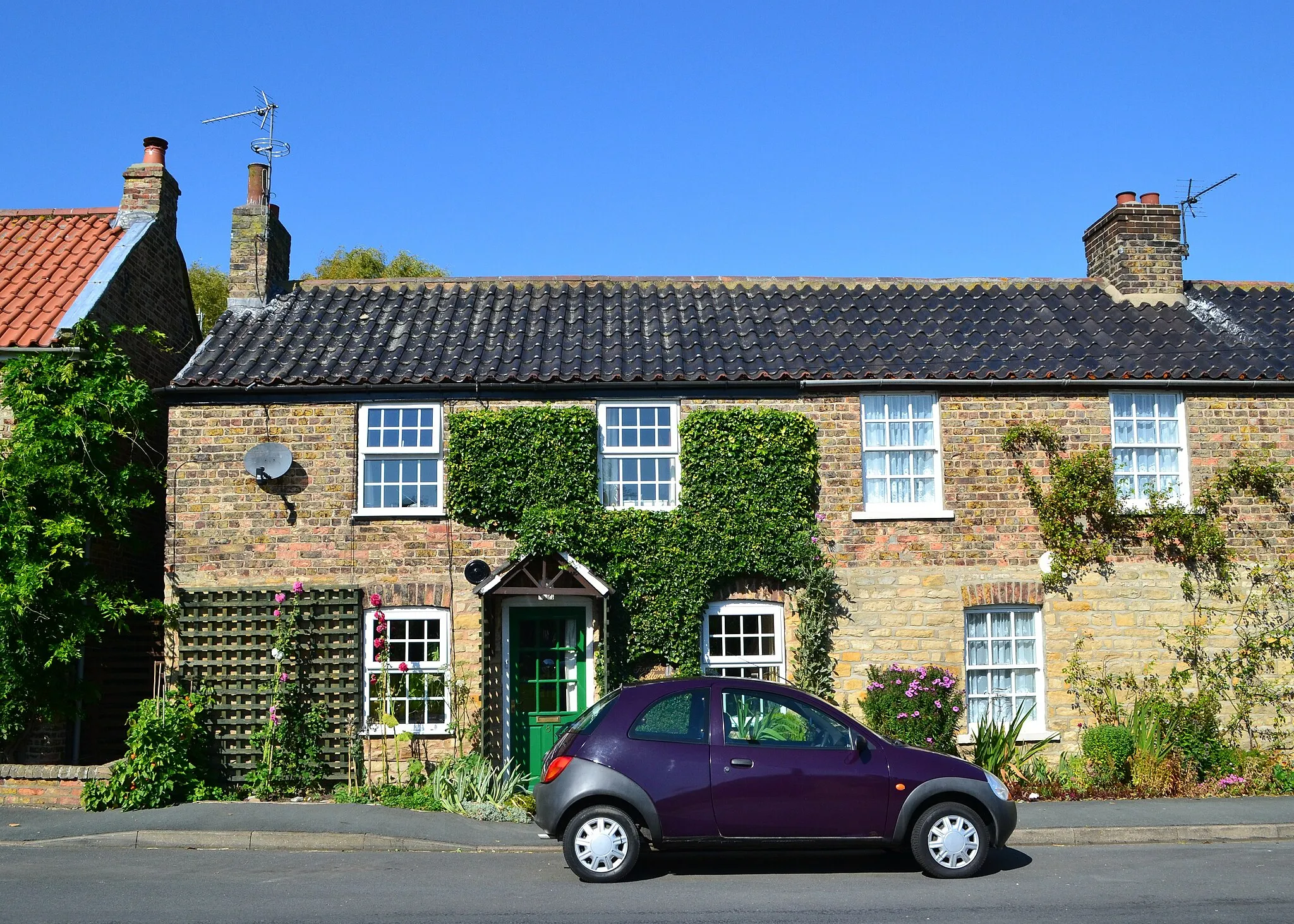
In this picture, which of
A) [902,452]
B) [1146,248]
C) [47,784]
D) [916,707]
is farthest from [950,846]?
[1146,248]

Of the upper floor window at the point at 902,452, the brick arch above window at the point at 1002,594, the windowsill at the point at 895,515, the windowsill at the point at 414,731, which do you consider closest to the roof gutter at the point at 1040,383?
the upper floor window at the point at 902,452

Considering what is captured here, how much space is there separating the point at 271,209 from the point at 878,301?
9443 millimetres

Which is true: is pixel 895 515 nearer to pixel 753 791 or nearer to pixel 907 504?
pixel 907 504

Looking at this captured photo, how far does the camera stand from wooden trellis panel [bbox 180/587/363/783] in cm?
1359

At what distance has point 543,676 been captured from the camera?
14.1 meters

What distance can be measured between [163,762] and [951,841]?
28.7 feet

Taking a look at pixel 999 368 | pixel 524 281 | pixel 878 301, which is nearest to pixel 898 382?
pixel 999 368

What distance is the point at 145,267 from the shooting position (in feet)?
54.2

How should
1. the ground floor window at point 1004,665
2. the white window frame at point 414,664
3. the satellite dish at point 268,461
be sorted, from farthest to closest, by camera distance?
the ground floor window at point 1004,665 → the satellite dish at point 268,461 → the white window frame at point 414,664

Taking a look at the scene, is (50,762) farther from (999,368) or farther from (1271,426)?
(1271,426)

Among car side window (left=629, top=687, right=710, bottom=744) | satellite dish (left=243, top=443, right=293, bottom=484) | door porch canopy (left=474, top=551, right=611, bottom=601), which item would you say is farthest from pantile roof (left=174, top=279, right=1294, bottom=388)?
car side window (left=629, top=687, right=710, bottom=744)

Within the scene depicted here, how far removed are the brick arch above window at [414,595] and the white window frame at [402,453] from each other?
2.97ft

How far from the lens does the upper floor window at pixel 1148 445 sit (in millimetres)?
14656

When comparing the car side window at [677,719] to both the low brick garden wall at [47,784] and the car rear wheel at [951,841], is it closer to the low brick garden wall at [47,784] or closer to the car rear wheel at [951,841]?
the car rear wheel at [951,841]
